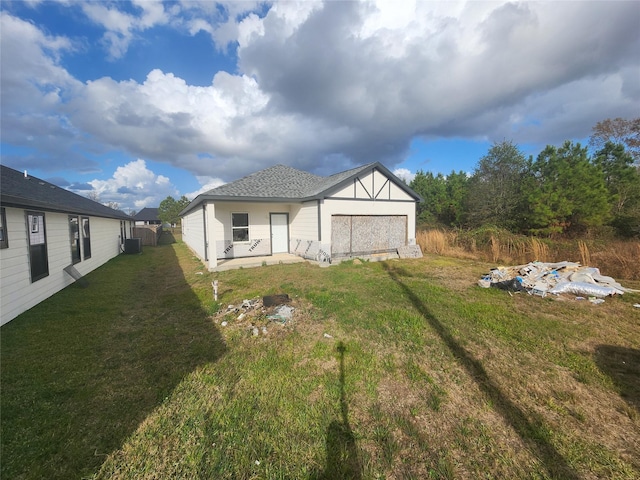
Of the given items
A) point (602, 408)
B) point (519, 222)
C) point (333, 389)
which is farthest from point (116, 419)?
point (519, 222)

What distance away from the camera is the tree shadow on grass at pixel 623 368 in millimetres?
2932

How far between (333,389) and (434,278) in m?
6.48

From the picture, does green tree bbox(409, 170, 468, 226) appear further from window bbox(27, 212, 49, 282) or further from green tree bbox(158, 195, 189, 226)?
green tree bbox(158, 195, 189, 226)

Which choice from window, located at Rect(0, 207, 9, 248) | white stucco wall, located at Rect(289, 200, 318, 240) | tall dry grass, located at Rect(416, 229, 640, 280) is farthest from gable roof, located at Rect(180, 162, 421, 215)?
window, located at Rect(0, 207, 9, 248)

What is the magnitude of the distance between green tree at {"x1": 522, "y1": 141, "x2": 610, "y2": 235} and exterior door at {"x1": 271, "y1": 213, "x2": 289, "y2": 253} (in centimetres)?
1305

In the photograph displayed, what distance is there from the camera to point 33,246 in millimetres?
6062

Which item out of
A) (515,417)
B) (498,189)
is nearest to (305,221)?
(515,417)

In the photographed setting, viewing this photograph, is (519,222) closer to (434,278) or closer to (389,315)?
(434,278)

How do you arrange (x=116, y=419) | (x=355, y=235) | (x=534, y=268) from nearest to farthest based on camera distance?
(x=116, y=419) → (x=534, y=268) → (x=355, y=235)

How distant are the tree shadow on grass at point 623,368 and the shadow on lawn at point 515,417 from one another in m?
1.29

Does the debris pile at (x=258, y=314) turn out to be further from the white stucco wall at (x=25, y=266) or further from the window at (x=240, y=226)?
the window at (x=240, y=226)

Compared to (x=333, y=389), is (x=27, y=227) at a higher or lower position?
higher

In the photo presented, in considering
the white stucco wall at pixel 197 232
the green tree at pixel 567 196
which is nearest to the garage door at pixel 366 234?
the white stucco wall at pixel 197 232

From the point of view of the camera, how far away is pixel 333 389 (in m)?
3.02
